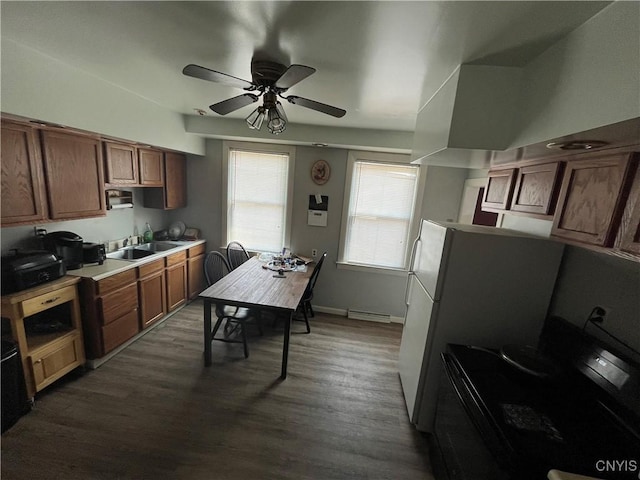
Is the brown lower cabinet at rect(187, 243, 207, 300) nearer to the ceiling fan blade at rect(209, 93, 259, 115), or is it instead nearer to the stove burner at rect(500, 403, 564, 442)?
the ceiling fan blade at rect(209, 93, 259, 115)

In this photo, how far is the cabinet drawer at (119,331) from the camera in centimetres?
239

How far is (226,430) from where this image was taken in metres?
1.90

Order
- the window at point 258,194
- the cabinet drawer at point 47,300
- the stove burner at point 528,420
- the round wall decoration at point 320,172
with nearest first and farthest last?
the stove burner at point 528,420, the cabinet drawer at point 47,300, the round wall decoration at point 320,172, the window at point 258,194

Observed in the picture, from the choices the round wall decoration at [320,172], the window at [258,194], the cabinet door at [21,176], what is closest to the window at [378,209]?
the round wall decoration at [320,172]

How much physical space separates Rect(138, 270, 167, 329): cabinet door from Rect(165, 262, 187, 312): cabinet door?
0.10m

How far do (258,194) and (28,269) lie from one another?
96.1 inches

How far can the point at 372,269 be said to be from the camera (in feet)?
12.1

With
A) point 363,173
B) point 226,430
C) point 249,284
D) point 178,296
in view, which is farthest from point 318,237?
point 226,430

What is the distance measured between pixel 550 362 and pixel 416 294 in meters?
0.94

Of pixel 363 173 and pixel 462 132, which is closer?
pixel 462 132

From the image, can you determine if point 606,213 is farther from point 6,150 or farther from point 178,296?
point 178,296

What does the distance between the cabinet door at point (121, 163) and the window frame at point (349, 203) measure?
99.6 inches

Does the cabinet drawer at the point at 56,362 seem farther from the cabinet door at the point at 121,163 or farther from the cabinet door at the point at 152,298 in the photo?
the cabinet door at the point at 121,163

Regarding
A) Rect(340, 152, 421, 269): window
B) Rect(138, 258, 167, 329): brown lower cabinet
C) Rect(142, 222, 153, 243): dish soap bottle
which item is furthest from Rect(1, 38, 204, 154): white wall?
Rect(340, 152, 421, 269): window
